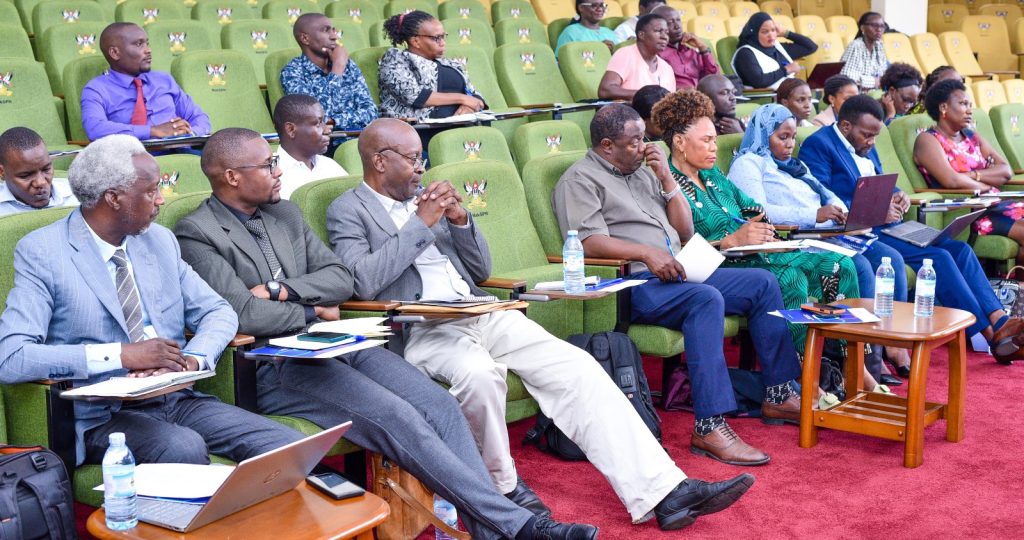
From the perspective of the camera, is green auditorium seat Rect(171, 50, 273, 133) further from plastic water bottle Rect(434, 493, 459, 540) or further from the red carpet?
plastic water bottle Rect(434, 493, 459, 540)

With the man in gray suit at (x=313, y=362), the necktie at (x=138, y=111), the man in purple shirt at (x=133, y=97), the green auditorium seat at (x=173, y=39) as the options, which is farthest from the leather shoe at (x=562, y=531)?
the green auditorium seat at (x=173, y=39)

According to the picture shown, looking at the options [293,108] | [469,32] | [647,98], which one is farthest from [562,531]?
[469,32]

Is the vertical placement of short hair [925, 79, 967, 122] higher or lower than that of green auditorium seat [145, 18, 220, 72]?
lower

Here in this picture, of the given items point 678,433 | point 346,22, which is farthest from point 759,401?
point 346,22

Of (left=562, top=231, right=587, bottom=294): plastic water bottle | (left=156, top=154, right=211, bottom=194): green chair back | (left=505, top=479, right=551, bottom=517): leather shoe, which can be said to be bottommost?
(left=505, top=479, right=551, bottom=517): leather shoe

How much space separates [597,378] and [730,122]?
10.1 feet

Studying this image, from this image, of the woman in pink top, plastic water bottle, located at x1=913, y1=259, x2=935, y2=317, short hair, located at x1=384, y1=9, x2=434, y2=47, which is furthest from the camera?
the woman in pink top

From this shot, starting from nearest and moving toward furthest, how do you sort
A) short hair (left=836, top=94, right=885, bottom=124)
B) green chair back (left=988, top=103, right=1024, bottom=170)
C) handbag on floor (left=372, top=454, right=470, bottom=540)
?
handbag on floor (left=372, top=454, right=470, bottom=540) → short hair (left=836, top=94, right=885, bottom=124) → green chair back (left=988, top=103, right=1024, bottom=170)

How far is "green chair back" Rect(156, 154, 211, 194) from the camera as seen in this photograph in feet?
12.1

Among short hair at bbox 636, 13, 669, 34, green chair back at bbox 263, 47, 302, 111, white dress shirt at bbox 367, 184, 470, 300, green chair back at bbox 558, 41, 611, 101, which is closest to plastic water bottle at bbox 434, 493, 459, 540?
white dress shirt at bbox 367, 184, 470, 300

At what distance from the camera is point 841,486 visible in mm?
3275

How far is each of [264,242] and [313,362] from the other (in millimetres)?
431

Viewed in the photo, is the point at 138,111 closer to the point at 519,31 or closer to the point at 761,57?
the point at 519,31

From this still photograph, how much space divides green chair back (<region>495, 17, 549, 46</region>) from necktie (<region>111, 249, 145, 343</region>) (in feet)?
16.8
